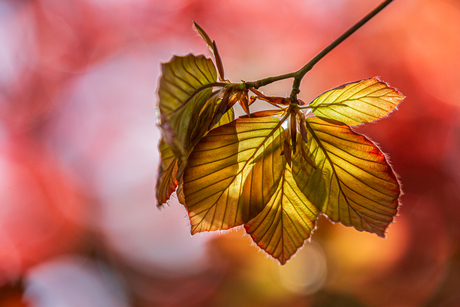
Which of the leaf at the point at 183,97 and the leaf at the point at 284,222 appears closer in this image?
the leaf at the point at 183,97

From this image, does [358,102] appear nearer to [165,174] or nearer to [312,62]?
[312,62]

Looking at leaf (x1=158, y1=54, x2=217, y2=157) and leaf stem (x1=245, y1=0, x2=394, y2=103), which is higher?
leaf stem (x1=245, y1=0, x2=394, y2=103)

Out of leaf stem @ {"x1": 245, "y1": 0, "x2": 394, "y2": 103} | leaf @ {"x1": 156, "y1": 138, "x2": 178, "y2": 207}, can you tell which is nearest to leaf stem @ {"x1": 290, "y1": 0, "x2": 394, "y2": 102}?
leaf stem @ {"x1": 245, "y1": 0, "x2": 394, "y2": 103}

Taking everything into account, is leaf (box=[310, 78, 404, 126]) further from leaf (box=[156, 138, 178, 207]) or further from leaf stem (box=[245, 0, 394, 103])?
leaf (box=[156, 138, 178, 207])

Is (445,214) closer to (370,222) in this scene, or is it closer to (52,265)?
(370,222)

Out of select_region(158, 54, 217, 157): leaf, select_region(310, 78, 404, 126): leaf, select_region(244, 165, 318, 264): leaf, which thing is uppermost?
select_region(310, 78, 404, 126): leaf

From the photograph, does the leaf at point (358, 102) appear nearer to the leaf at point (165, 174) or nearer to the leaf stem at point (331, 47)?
the leaf stem at point (331, 47)

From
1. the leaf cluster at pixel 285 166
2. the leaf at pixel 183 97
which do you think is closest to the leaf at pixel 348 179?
the leaf cluster at pixel 285 166

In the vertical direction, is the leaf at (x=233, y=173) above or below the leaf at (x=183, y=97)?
below
